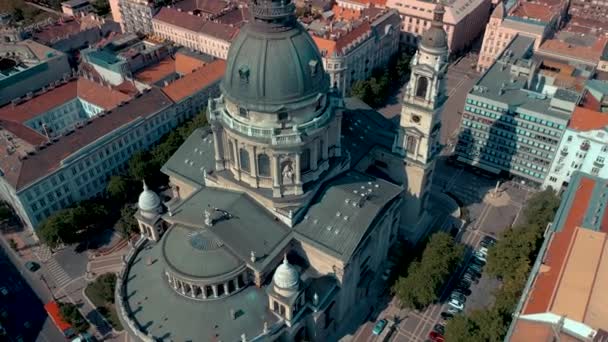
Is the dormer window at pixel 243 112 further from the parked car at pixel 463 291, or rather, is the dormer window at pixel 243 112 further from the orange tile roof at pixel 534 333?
the orange tile roof at pixel 534 333

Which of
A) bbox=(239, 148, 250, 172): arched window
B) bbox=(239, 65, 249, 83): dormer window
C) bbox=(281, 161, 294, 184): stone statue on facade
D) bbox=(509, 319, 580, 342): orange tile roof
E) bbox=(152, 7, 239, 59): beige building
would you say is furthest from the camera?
bbox=(152, 7, 239, 59): beige building

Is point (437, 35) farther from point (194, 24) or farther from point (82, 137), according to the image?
point (194, 24)

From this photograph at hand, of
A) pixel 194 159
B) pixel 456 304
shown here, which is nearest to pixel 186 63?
pixel 194 159

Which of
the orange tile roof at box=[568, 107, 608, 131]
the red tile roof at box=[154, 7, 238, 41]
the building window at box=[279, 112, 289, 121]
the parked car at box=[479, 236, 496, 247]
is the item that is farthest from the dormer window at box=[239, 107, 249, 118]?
the red tile roof at box=[154, 7, 238, 41]

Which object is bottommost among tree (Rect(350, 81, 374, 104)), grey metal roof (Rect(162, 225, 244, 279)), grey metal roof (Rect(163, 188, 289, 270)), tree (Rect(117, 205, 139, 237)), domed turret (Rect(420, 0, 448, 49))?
tree (Rect(117, 205, 139, 237))

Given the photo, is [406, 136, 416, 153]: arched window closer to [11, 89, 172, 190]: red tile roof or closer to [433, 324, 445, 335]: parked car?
[433, 324, 445, 335]: parked car

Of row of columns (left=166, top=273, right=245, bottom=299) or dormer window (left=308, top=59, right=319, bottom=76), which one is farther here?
dormer window (left=308, top=59, right=319, bottom=76)
